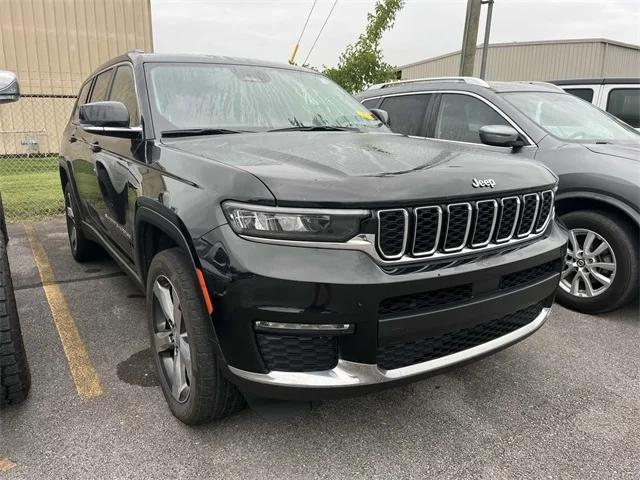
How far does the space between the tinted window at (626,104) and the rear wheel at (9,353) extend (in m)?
8.12

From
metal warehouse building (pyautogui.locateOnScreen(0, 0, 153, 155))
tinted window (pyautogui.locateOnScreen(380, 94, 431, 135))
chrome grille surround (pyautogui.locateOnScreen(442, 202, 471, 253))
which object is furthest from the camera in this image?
metal warehouse building (pyautogui.locateOnScreen(0, 0, 153, 155))

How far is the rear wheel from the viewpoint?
7.32 feet

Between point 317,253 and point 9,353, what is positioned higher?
point 317,253

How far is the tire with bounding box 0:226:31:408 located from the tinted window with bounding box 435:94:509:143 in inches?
143

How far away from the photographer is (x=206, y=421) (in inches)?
86.8

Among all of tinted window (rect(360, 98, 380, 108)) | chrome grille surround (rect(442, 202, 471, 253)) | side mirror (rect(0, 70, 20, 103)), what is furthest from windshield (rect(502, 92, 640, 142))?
side mirror (rect(0, 70, 20, 103))

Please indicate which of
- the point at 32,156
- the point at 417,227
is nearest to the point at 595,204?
the point at 417,227

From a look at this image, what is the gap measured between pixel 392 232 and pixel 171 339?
121 centimetres

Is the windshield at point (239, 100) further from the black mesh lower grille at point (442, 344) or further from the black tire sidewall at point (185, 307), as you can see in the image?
the black mesh lower grille at point (442, 344)

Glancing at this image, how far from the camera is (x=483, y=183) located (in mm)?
2078

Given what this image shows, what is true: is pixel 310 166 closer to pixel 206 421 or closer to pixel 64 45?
pixel 206 421

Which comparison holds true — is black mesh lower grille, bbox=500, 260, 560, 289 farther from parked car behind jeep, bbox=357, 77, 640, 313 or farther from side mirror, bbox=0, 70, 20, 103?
side mirror, bbox=0, 70, 20, 103

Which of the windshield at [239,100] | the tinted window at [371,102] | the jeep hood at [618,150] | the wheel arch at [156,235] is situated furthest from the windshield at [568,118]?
the wheel arch at [156,235]

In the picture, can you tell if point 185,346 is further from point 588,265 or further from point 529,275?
Answer: point 588,265
